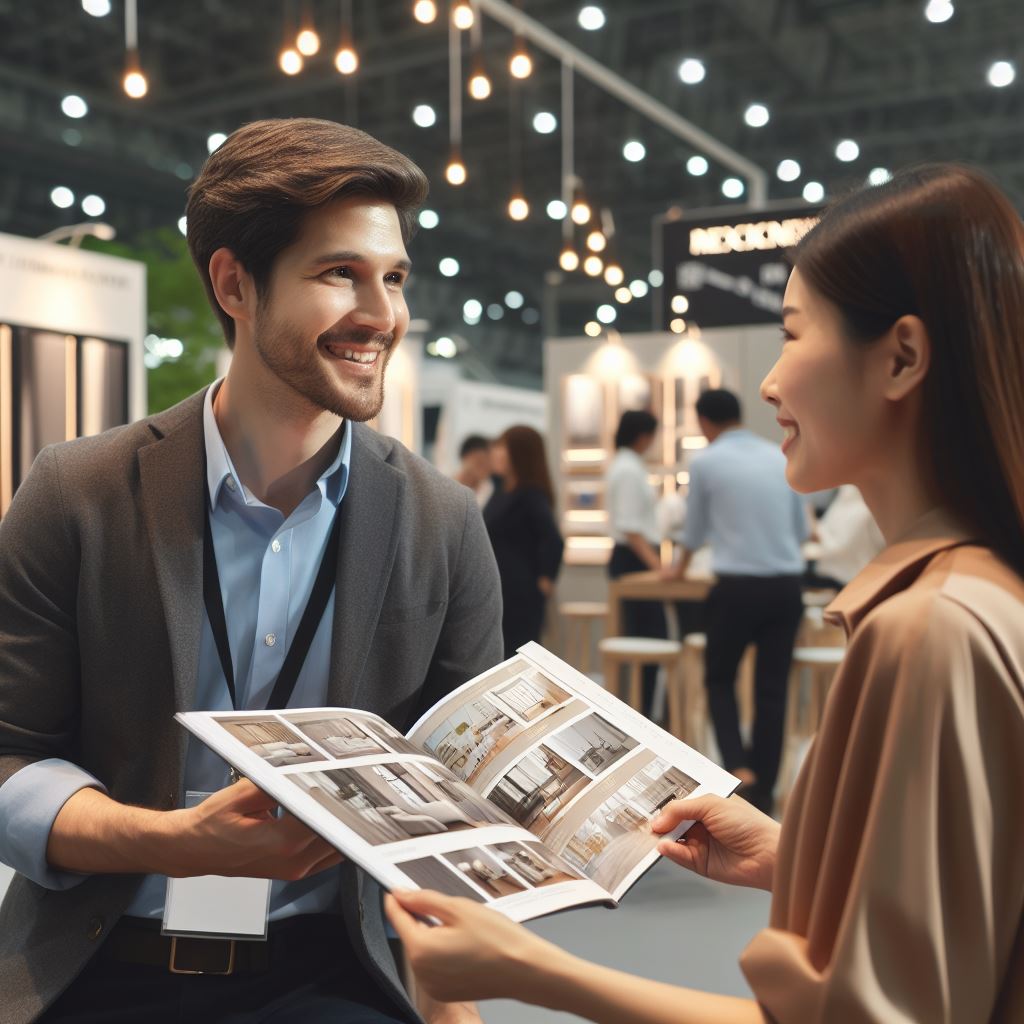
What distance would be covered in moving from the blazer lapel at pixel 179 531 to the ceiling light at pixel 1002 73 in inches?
495

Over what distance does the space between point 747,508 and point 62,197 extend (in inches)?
506

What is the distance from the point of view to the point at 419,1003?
5.22 ft

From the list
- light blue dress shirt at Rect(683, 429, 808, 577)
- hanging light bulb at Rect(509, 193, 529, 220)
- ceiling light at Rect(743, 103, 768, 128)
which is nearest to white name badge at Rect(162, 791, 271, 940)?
light blue dress shirt at Rect(683, 429, 808, 577)

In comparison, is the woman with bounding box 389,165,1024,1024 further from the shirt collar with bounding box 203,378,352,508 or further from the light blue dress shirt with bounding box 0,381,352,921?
the shirt collar with bounding box 203,378,352,508

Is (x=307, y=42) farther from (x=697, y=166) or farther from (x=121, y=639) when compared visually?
(x=697, y=166)

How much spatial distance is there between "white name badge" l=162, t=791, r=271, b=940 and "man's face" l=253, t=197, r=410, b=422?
0.56m

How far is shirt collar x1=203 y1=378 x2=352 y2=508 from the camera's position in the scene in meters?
1.50

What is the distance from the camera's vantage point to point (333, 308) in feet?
4.86

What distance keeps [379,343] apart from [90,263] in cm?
585

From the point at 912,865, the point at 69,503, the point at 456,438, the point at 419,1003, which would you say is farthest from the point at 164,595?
the point at 456,438

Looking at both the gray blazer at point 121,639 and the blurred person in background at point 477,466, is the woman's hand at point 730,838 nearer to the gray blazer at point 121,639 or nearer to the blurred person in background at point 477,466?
the gray blazer at point 121,639

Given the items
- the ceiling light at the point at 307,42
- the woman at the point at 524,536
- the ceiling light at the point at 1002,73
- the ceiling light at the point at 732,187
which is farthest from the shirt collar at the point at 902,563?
the ceiling light at the point at 732,187

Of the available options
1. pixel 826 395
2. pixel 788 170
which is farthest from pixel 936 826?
pixel 788 170

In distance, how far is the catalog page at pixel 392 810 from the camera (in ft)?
3.18
